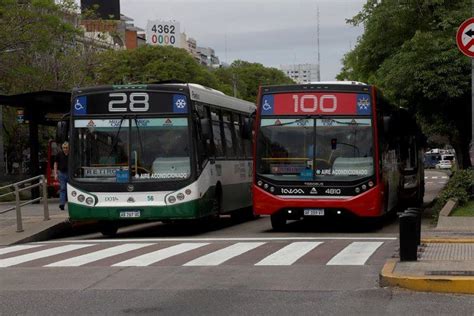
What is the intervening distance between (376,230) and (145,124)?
5926mm

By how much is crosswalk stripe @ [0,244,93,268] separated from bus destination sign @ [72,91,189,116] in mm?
3052

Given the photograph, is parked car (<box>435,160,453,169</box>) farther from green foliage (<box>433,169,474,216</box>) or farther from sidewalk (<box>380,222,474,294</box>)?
sidewalk (<box>380,222,474,294</box>)

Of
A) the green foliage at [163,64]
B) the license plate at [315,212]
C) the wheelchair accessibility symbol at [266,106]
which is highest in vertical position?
the green foliage at [163,64]

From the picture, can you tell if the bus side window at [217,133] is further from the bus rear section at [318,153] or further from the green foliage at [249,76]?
the green foliage at [249,76]

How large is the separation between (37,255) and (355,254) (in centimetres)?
555

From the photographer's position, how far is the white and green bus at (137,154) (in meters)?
16.2

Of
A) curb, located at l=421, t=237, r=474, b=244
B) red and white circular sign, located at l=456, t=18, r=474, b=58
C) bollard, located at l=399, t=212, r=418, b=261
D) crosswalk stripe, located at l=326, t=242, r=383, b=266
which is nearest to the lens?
bollard, located at l=399, t=212, r=418, b=261

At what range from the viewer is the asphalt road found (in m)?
8.48

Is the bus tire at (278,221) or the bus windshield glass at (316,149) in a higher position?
the bus windshield glass at (316,149)

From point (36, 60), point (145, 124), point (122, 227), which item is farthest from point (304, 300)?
point (36, 60)

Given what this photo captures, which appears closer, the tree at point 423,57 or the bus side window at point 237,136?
the bus side window at point 237,136

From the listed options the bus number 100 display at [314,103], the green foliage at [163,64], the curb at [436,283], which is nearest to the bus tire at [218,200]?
the bus number 100 display at [314,103]

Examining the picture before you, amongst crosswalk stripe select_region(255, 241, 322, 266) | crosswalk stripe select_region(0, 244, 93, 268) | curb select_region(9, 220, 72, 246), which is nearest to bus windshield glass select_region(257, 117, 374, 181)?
crosswalk stripe select_region(255, 241, 322, 266)

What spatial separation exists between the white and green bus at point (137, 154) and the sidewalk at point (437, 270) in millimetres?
5502
